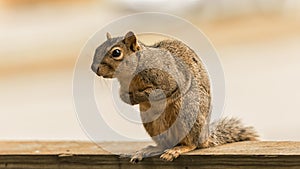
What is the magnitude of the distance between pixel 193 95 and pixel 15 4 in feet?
8.39

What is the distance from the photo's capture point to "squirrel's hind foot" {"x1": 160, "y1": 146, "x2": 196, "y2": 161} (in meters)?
0.90

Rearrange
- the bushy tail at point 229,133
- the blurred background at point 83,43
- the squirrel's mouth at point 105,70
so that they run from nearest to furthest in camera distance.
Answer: the squirrel's mouth at point 105,70 → the bushy tail at point 229,133 → the blurred background at point 83,43

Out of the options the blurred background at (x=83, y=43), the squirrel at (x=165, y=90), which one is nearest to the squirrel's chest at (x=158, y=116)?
the squirrel at (x=165, y=90)

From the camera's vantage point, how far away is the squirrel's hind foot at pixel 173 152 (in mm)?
905

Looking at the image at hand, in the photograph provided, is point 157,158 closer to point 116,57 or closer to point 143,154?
point 143,154

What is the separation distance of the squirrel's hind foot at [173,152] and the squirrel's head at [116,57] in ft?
0.46

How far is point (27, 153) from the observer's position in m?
0.99

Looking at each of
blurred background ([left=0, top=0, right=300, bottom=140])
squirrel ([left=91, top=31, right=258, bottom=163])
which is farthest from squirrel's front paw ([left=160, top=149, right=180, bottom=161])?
blurred background ([left=0, top=0, right=300, bottom=140])

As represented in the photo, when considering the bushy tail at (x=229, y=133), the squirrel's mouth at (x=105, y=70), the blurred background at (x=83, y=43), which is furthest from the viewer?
the blurred background at (x=83, y=43)

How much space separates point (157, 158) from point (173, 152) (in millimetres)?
27

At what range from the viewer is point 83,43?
3221mm

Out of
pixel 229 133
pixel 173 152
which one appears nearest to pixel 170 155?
pixel 173 152

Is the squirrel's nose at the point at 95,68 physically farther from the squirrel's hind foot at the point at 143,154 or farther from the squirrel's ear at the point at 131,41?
the squirrel's hind foot at the point at 143,154

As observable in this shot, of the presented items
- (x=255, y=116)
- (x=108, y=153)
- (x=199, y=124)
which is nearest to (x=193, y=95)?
(x=199, y=124)
